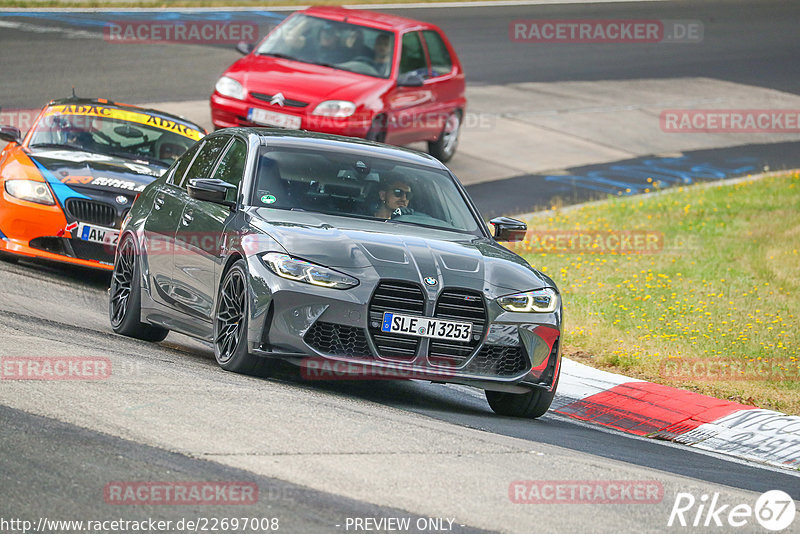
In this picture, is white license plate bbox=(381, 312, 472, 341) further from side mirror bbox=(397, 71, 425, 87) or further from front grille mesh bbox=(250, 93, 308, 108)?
side mirror bbox=(397, 71, 425, 87)

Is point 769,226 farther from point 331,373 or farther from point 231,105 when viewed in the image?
point 331,373

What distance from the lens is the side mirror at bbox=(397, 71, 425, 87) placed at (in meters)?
18.4

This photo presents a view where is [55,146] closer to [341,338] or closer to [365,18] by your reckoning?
[341,338]

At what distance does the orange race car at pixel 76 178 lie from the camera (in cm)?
1230

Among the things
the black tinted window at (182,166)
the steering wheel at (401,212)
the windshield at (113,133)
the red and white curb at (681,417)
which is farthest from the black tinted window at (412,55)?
the steering wheel at (401,212)

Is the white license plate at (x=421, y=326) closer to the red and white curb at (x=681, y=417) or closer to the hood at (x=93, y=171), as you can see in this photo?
the red and white curb at (x=681, y=417)

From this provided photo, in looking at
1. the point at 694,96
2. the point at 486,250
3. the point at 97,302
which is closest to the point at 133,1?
the point at 694,96

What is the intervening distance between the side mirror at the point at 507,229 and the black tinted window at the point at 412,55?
30.9 feet

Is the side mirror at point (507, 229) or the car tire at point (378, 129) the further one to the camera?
the car tire at point (378, 129)

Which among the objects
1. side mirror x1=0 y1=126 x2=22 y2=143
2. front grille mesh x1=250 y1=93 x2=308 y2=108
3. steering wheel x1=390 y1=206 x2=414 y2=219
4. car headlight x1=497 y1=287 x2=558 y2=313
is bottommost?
front grille mesh x1=250 y1=93 x2=308 y2=108

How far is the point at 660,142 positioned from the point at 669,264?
33.5 feet

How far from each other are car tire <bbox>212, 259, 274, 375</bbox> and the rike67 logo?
9.38 feet

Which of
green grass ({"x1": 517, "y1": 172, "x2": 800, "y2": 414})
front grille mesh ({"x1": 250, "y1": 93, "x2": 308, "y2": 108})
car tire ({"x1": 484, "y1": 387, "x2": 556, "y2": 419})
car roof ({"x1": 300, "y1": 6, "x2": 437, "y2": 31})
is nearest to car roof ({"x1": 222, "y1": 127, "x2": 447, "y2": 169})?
car tire ({"x1": 484, "y1": 387, "x2": 556, "y2": 419})

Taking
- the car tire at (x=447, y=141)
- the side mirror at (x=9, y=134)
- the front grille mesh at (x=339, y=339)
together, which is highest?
the front grille mesh at (x=339, y=339)
